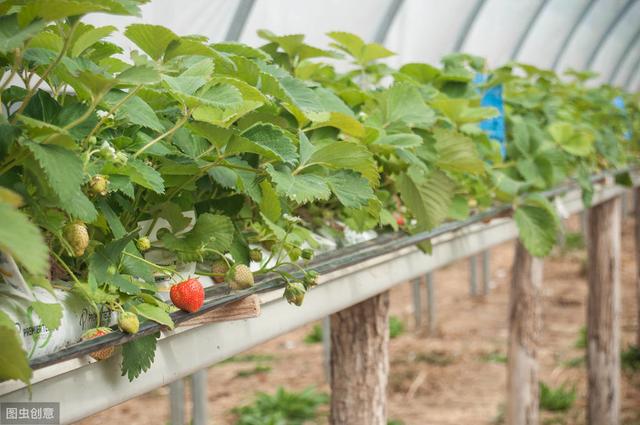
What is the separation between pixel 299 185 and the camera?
1177 millimetres

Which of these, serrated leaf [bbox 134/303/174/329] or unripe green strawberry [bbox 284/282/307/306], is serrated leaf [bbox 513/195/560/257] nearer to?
unripe green strawberry [bbox 284/282/307/306]

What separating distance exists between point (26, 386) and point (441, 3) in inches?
163

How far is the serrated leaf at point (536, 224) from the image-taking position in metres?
2.29

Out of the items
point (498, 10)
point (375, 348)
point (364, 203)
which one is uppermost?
point (498, 10)

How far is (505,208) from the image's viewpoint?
8.25 ft

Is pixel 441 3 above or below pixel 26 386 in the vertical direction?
above

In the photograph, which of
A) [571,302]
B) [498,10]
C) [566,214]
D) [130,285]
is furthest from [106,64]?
[571,302]

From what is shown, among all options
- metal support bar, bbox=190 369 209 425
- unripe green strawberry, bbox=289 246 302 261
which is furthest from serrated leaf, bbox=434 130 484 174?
metal support bar, bbox=190 369 209 425

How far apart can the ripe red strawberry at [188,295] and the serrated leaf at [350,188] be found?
0.82ft

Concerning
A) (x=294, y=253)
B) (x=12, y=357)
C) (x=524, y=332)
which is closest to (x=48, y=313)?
(x=12, y=357)

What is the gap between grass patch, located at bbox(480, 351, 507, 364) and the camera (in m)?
7.62

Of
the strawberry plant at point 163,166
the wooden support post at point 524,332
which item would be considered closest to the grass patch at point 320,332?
the wooden support post at point 524,332

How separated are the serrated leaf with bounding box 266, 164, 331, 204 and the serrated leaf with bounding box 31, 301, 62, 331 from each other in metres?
0.36

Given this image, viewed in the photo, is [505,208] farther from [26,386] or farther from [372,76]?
[26,386]
